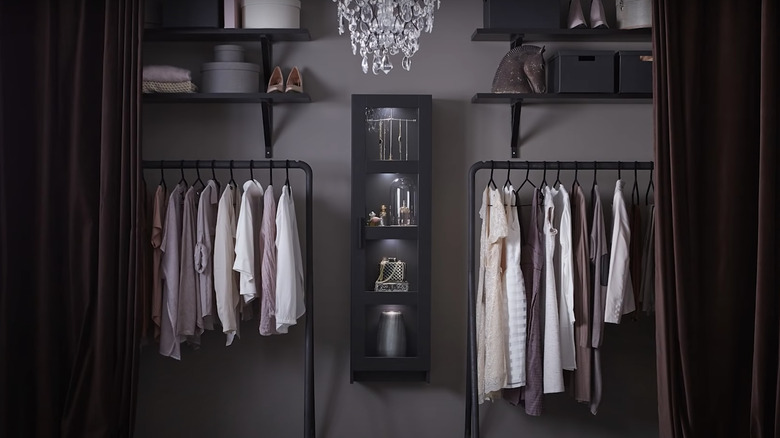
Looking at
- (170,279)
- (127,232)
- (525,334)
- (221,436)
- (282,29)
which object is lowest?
(221,436)

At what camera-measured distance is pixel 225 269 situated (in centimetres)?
318

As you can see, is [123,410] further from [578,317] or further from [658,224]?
[658,224]

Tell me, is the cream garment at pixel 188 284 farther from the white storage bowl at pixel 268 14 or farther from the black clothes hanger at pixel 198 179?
the white storage bowl at pixel 268 14

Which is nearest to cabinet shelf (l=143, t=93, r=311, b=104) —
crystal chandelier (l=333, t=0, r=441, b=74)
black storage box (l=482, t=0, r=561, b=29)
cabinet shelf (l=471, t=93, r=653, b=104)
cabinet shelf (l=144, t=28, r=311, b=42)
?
cabinet shelf (l=144, t=28, r=311, b=42)

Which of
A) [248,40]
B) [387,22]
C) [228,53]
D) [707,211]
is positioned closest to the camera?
[387,22]

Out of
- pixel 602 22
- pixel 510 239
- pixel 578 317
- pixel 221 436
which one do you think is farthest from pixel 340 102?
pixel 221 436

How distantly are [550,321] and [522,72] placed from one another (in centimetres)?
115

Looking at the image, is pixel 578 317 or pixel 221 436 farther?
pixel 221 436

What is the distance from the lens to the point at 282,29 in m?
3.33

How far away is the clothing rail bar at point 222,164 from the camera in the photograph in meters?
3.26

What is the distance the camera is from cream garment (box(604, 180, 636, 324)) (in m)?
3.21

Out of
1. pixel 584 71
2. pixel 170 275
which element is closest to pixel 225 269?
pixel 170 275

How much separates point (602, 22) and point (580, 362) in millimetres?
1557

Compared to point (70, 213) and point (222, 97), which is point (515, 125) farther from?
point (70, 213)
